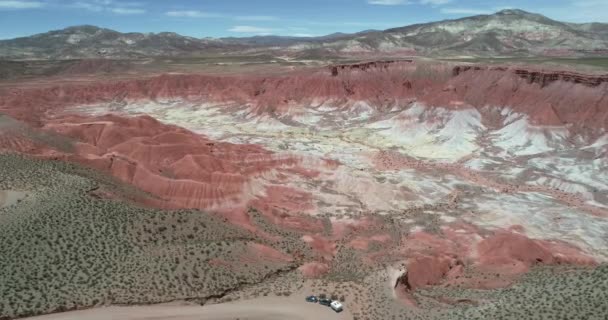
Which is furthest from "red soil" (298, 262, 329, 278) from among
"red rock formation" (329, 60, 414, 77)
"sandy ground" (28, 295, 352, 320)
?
"red rock formation" (329, 60, 414, 77)

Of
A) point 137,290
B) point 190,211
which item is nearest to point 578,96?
point 190,211

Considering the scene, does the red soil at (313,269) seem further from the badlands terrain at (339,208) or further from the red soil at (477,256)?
the red soil at (477,256)

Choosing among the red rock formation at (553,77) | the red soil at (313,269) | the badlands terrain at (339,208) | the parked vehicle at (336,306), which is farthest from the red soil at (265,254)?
the red rock formation at (553,77)

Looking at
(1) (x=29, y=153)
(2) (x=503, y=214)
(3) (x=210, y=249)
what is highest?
(1) (x=29, y=153)

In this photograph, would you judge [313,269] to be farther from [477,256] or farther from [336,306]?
[477,256]

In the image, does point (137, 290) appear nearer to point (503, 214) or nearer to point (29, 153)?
point (29, 153)

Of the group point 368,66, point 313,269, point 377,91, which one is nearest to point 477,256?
point 313,269
